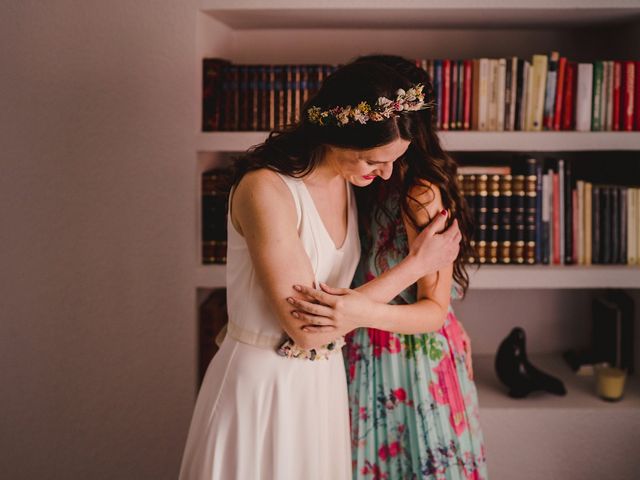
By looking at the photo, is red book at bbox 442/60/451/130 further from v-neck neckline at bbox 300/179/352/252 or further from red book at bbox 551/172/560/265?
v-neck neckline at bbox 300/179/352/252

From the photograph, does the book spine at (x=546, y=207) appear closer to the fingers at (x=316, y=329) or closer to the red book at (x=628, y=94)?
the red book at (x=628, y=94)

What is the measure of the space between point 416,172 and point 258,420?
668 millimetres

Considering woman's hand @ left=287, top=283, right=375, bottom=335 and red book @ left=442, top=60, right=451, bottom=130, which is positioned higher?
red book @ left=442, top=60, right=451, bottom=130

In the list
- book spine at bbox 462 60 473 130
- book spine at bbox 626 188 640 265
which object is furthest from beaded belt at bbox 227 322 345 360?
book spine at bbox 626 188 640 265

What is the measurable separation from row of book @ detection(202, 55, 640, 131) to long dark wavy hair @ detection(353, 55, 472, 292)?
0.54 metres

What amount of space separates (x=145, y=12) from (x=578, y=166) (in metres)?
1.60

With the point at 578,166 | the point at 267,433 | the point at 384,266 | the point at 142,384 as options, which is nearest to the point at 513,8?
the point at 578,166

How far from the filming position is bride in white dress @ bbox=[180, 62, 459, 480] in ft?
4.59

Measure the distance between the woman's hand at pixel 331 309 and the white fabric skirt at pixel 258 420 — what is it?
0.41ft

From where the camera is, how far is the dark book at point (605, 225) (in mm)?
2225

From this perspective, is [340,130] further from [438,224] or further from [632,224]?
[632,224]

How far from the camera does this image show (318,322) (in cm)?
141

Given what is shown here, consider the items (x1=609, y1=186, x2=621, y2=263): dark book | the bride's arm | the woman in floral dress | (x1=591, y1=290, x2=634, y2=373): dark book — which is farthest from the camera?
(x1=591, y1=290, x2=634, y2=373): dark book

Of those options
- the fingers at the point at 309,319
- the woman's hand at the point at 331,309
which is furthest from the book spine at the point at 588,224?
the fingers at the point at 309,319
